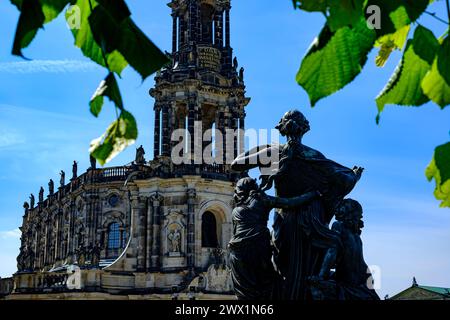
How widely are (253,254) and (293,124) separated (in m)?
1.51

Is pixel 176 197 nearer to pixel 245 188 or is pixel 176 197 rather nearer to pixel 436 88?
pixel 245 188

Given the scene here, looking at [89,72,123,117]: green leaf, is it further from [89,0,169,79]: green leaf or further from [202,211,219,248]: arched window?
[202,211,219,248]: arched window

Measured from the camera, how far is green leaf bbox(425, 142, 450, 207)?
1.96m

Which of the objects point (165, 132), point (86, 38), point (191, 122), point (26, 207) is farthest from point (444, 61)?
point (26, 207)

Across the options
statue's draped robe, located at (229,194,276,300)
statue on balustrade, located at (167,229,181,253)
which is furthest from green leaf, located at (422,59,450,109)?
statue on balustrade, located at (167,229,181,253)

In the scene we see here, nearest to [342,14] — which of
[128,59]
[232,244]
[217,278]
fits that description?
[128,59]

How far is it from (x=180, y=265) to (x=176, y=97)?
954cm

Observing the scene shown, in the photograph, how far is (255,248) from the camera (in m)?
6.55

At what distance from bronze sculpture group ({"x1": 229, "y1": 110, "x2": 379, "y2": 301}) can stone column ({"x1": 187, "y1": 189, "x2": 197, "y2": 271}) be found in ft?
82.8

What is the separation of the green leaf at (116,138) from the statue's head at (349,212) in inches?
189

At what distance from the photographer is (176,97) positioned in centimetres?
3512

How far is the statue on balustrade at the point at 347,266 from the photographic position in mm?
6145
